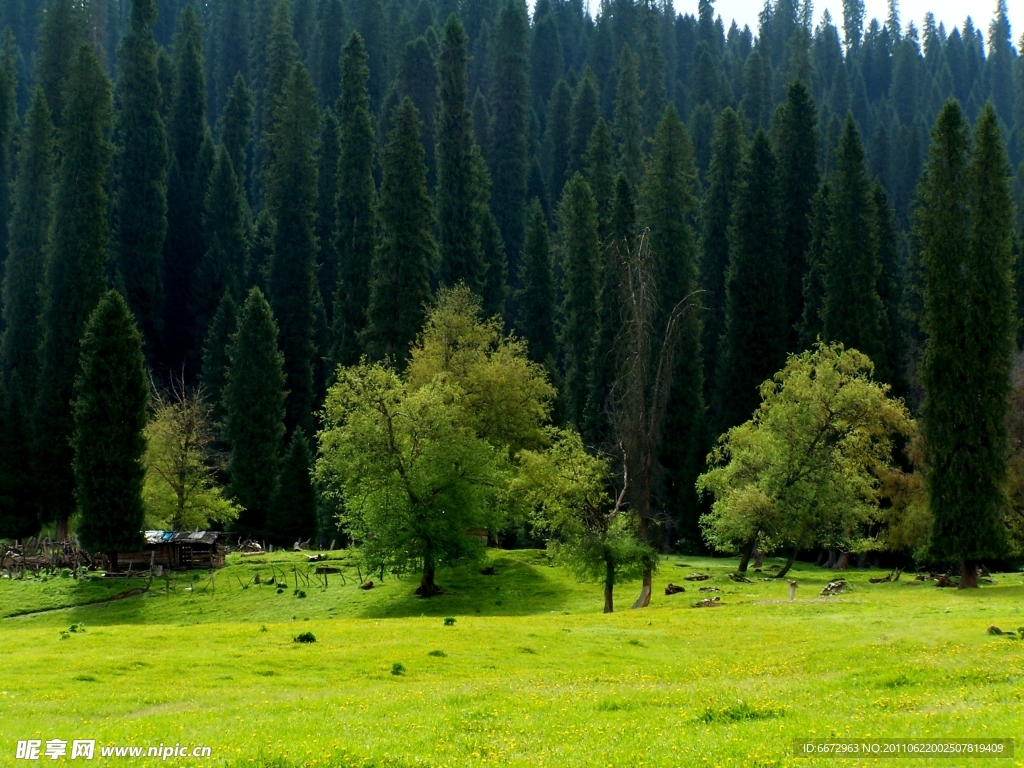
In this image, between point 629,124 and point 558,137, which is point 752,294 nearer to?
point 629,124

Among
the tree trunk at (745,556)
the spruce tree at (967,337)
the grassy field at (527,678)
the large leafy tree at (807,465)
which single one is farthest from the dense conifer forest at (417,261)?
the grassy field at (527,678)

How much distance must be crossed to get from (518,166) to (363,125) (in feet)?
98.4

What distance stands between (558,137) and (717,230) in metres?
44.9

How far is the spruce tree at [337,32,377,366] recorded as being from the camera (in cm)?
10519

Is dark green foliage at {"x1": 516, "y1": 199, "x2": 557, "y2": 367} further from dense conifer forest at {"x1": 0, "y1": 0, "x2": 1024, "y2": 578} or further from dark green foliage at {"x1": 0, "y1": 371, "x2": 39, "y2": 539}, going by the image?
dark green foliage at {"x1": 0, "y1": 371, "x2": 39, "y2": 539}

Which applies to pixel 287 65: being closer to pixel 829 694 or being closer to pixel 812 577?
pixel 812 577

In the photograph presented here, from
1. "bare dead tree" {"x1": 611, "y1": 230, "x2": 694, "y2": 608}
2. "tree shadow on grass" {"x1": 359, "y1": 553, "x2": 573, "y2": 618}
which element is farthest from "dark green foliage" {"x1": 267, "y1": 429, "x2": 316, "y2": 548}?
"bare dead tree" {"x1": 611, "y1": 230, "x2": 694, "y2": 608}

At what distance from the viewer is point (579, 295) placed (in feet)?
321

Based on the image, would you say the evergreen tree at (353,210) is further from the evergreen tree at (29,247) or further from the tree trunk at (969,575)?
the tree trunk at (969,575)

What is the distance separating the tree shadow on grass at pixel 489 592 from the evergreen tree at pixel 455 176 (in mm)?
42607

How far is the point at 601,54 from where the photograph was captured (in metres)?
182

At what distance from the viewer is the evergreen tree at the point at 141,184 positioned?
111562 millimetres

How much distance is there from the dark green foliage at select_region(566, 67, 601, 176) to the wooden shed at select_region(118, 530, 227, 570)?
87.8 meters

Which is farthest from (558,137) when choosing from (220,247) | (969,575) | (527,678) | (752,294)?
(527,678)
